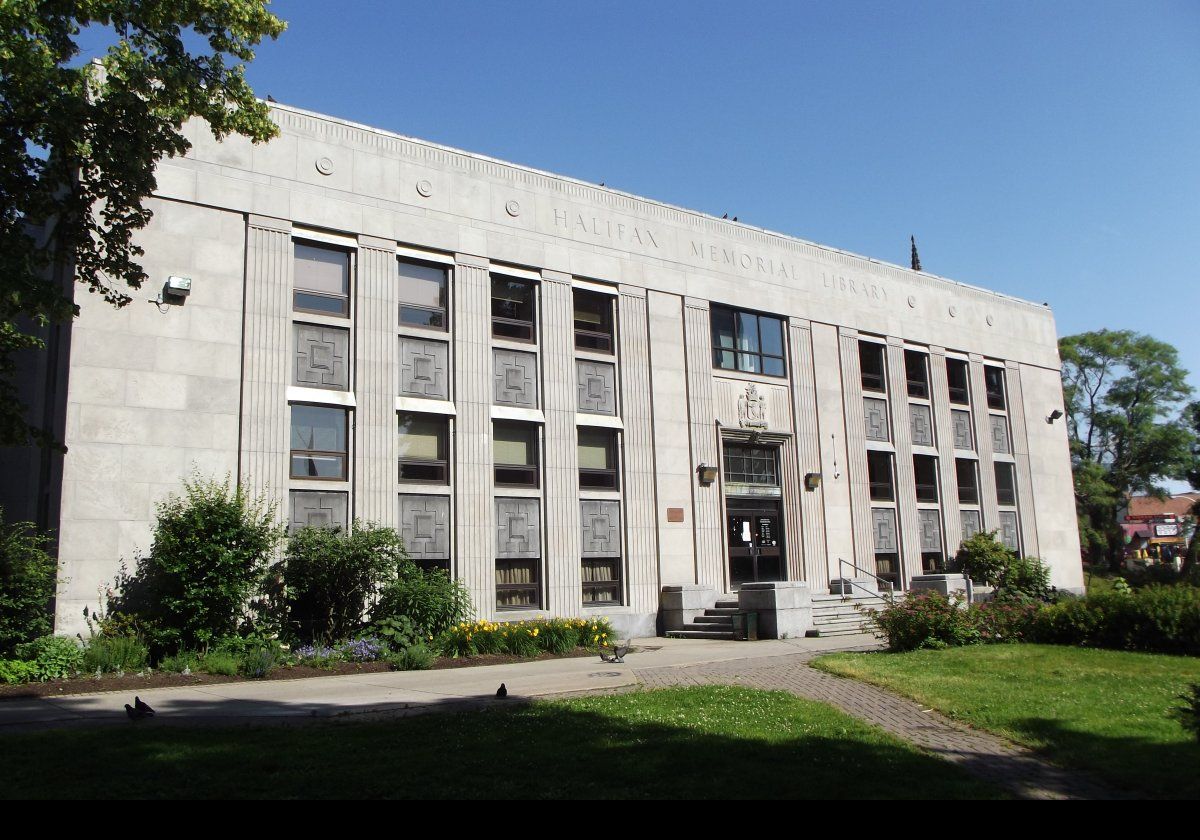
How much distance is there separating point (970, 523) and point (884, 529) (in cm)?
495

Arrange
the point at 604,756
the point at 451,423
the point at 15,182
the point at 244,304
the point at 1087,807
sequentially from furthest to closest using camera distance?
the point at 451,423 < the point at 244,304 < the point at 15,182 < the point at 604,756 < the point at 1087,807

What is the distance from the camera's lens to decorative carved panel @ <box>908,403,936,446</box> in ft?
108

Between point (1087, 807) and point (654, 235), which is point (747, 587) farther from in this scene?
point (1087, 807)

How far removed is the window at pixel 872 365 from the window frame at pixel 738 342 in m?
3.81

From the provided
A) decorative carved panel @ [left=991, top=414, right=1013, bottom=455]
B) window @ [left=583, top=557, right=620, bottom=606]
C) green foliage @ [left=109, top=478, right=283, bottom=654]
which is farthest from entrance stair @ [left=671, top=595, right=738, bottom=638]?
decorative carved panel @ [left=991, top=414, right=1013, bottom=455]

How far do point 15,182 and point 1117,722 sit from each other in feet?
52.3

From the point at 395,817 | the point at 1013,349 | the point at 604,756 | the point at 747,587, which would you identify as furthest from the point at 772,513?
the point at 395,817

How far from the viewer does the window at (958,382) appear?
1390 inches

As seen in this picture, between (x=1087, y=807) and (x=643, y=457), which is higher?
(x=643, y=457)

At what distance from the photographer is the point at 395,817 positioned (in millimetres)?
6754

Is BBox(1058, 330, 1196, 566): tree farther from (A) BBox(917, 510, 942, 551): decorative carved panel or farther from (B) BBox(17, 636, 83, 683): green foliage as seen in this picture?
(B) BBox(17, 636, 83, 683): green foliage

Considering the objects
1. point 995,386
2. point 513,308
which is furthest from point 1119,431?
point 513,308

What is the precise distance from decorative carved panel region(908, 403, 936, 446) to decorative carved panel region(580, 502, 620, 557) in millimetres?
13298

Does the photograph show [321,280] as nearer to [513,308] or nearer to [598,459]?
[513,308]
